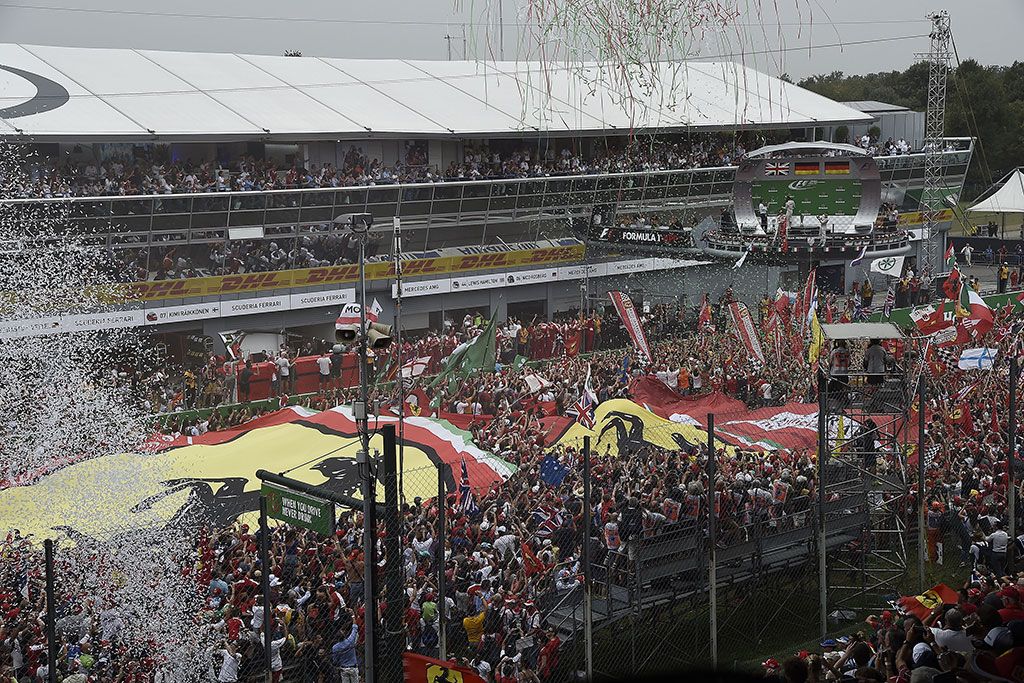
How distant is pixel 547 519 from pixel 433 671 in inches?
148

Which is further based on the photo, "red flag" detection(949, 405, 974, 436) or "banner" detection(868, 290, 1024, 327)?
"banner" detection(868, 290, 1024, 327)

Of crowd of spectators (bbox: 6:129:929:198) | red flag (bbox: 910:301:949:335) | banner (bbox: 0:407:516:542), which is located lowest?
banner (bbox: 0:407:516:542)

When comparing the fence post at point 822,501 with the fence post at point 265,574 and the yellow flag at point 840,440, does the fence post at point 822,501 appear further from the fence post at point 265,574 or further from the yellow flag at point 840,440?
the fence post at point 265,574

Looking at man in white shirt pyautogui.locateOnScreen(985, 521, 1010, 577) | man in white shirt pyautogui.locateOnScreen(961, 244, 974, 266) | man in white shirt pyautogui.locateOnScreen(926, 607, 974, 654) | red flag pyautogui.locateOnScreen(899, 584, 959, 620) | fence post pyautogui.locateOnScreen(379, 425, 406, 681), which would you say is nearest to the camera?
man in white shirt pyautogui.locateOnScreen(926, 607, 974, 654)

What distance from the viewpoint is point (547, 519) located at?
1170 centimetres

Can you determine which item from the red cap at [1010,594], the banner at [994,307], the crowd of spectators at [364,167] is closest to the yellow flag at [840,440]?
the red cap at [1010,594]

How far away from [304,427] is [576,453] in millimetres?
3888

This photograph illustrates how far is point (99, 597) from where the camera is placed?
1083cm

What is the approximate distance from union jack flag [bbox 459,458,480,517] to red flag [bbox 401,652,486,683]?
3.70 m

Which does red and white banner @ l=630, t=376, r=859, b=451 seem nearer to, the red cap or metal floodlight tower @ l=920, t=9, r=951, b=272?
the red cap

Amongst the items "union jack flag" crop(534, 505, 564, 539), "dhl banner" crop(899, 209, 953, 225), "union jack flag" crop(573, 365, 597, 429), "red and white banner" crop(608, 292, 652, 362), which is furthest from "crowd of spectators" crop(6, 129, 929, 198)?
"union jack flag" crop(534, 505, 564, 539)

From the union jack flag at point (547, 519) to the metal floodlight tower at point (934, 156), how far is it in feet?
103

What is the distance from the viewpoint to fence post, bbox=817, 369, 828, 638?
11.1 metres

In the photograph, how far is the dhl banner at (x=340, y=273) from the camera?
90.9 feet
